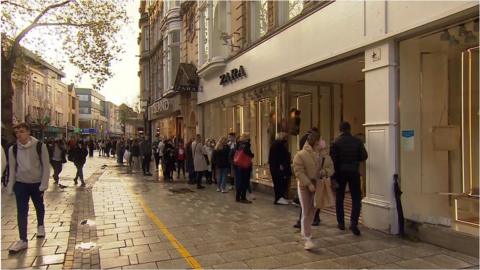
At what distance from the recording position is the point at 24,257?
5500mm

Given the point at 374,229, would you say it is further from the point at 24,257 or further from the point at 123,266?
the point at 24,257

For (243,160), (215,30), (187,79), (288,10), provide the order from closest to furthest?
(243,160) < (288,10) < (215,30) < (187,79)

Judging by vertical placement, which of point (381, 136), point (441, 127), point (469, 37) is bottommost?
point (381, 136)

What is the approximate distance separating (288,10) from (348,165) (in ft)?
18.2

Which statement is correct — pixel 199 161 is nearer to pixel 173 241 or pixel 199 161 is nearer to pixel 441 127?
pixel 173 241

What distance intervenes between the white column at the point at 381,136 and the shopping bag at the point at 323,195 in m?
1.34

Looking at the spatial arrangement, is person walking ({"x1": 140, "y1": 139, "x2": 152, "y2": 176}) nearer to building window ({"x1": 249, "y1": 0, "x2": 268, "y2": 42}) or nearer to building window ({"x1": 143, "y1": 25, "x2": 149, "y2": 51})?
building window ({"x1": 249, "y1": 0, "x2": 268, "y2": 42})

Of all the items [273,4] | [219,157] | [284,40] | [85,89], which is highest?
[85,89]

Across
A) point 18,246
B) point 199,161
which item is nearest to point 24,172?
point 18,246

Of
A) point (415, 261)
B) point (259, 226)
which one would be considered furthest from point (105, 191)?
point (415, 261)

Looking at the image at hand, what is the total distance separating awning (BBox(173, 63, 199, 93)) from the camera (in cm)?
1794

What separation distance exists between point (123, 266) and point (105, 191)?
7855 millimetres

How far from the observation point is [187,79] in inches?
723

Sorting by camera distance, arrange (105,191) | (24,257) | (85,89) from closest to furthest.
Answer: (24,257) → (105,191) → (85,89)
